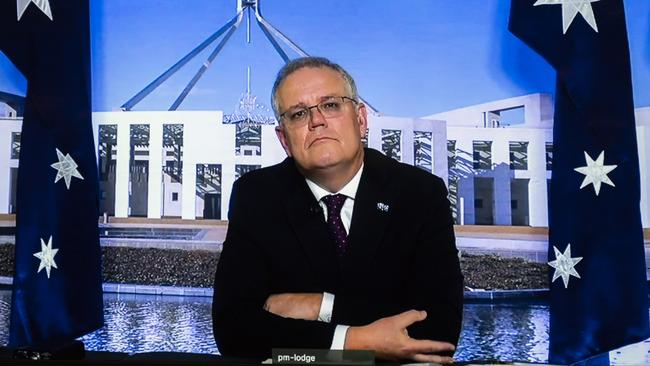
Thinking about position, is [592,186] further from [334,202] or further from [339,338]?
[339,338]

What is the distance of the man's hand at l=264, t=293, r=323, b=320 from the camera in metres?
1.79

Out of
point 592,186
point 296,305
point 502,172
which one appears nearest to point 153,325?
point 296,305

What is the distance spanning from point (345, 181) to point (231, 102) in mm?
976

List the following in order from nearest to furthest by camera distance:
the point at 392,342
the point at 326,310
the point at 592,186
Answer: the point at 392,342 < the point at 326,310 < the point at 592,186

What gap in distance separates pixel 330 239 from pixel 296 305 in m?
0.24

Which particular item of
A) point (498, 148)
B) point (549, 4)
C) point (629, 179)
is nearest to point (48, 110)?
point (498, 148)

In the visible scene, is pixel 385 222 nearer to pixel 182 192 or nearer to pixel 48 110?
pixel 182 192

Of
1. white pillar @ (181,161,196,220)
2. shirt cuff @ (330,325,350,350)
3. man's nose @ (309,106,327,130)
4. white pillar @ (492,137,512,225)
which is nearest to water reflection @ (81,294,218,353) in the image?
white pillar @ (181,161,196,220)

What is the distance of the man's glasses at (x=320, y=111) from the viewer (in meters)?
1.82

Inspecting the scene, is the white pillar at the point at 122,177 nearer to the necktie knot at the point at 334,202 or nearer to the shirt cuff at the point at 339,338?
the necktie knot at the point at 334,202

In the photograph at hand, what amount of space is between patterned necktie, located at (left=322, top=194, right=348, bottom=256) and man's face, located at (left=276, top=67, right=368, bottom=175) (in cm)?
13

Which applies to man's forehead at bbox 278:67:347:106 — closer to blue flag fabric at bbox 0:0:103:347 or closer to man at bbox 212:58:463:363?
man at bbox 212:58:463:363

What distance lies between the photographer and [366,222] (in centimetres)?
190

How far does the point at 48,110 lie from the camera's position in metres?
2.61
